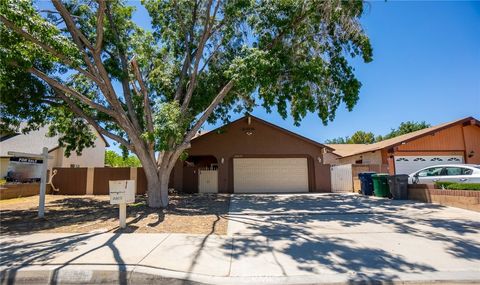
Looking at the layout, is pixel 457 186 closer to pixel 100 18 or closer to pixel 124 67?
pixel 100 18

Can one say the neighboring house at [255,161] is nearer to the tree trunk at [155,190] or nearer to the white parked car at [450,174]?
the white parked car at [450,174]

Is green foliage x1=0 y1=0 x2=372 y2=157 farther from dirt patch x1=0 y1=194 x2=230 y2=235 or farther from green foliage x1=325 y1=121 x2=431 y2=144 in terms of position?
green foliage x1=325 y1=121 x2=431 y2=144

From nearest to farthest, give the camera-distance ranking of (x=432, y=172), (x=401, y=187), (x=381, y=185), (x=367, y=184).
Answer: (x=401, y=187) → (x=432, y=172) → (x=381, y=185) → (x=367, y=184)

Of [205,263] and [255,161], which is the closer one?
[205,263]

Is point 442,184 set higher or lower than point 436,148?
lower

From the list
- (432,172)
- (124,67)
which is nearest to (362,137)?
(432,172)

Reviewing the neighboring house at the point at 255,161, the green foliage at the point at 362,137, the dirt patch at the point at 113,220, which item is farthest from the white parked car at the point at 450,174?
the green foliage at the point at 362,137

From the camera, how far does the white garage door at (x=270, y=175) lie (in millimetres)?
19656

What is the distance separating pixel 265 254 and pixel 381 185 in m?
11.2

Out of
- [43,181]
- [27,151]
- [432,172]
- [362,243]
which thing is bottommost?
[362,243]

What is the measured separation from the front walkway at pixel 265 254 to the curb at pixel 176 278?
2 cm

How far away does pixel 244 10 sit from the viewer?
13539mm

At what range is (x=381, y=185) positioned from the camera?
49.6 ft

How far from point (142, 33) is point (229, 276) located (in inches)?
498
